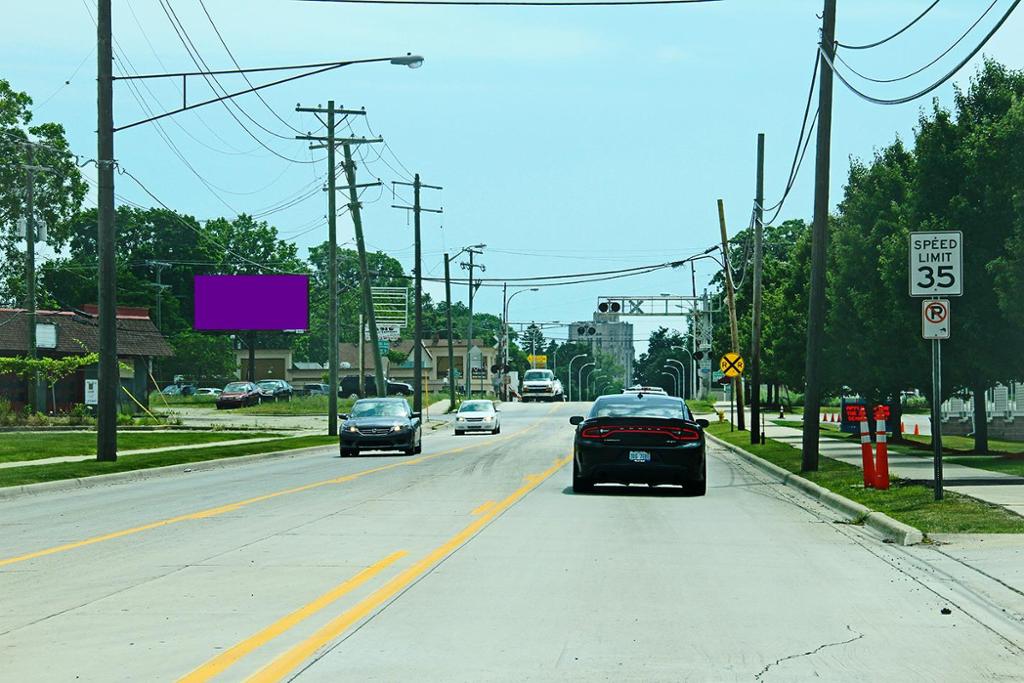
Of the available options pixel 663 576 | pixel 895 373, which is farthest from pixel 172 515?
pixel 895 373

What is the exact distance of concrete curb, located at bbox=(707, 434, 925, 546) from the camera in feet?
50.2

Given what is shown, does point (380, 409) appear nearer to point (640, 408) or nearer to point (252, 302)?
point (640, 408)

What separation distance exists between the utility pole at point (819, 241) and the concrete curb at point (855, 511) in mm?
941

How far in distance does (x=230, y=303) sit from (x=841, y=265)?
187ft

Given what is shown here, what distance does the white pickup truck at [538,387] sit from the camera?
111m

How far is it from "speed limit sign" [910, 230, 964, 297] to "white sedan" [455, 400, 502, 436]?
37.1 metres

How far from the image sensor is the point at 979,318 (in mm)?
28938

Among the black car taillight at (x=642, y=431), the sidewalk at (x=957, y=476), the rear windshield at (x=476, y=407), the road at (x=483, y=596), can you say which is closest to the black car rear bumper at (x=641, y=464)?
the black car taillight at (x=642, y=431)

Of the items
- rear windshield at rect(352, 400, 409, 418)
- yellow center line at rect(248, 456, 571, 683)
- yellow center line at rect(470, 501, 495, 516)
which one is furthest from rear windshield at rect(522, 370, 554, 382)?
yellow center line at rect(248, 456, 571, 683)

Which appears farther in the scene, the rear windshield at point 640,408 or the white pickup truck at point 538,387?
the white pickup truck at point 538,387

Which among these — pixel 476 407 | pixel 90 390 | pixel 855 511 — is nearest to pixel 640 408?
Result: pixel 855 511

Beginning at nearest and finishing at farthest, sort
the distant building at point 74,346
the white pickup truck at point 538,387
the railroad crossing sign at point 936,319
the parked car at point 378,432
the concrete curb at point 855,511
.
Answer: the concrete curb at point 855,511 < the railroad crossing sign at point 936,319 < the parked car at point 378,432 < the distant building at point 74,346 < the white pickup truck at point 538,387

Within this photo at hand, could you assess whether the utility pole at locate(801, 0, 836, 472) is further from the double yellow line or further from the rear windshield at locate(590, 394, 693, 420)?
the double yellow line

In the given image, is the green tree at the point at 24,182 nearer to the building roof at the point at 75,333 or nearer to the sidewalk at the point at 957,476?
the building roof at the point at 75,333
